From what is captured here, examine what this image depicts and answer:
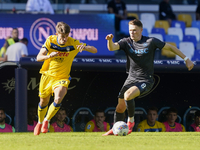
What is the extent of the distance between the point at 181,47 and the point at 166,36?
0.71 metres

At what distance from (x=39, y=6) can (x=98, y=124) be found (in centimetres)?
385

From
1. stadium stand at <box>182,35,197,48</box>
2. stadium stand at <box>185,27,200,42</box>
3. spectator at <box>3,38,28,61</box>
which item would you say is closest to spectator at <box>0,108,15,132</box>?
spectator at <box>3,38,28,61</box>

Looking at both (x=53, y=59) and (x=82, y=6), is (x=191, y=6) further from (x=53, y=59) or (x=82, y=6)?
(x=53, y=59)

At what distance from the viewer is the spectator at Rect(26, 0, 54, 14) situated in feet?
33.0

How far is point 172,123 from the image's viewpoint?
7.91 metres

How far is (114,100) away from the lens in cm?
809

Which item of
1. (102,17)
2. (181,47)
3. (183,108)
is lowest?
(183,108)

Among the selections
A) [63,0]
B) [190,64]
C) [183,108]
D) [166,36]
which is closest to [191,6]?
[166,36]

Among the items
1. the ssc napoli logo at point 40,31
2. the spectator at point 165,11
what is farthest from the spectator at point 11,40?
the spectator at point 165,11

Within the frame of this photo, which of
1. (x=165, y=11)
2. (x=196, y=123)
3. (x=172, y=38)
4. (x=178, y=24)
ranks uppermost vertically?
(x=165, y=11)

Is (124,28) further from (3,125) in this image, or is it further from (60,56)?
(60,56)

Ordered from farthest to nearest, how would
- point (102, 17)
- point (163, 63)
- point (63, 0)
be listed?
point (63, 0)
point (102, 17)
point (163, 63)

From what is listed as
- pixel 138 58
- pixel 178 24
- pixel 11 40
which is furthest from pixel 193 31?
pixel 138 58

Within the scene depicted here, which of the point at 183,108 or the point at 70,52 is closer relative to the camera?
the point at 70,52
